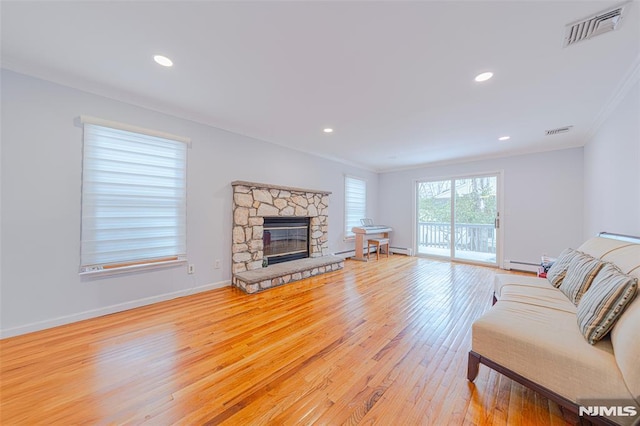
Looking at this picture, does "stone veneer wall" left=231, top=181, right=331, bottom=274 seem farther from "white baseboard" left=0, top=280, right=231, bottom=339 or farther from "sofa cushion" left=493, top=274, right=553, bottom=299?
"sofa cushion" left=493, top=274, right=553, bottom=299

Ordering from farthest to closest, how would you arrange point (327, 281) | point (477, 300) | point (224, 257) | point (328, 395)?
point (327, 281) < point (224, 257) < point (477, 300) < point (328, 395)

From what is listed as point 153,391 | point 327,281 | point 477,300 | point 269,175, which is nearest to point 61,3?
point 153,391

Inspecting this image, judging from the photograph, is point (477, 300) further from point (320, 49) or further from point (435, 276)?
point (320, 49)

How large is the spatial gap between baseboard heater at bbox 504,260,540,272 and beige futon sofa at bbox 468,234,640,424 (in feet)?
10.3

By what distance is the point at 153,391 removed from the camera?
145 centimetres

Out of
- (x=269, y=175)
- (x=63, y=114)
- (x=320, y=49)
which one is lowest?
(x=269, y=175)

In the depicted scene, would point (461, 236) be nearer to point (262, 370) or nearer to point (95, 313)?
point (262, 370)

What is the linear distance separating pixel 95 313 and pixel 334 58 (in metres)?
3.49

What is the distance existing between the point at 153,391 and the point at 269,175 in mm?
3167

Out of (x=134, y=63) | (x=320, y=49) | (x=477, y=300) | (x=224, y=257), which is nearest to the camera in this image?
→ (x=320, y=49)

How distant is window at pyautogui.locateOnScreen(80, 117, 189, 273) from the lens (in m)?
2.40

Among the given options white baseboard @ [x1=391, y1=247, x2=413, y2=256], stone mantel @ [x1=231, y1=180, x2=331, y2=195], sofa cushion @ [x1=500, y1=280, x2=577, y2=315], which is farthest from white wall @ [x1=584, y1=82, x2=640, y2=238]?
stone mantel @ [x1=231, y1=180, x2=331, y2=195]

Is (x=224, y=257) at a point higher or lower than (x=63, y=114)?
lower

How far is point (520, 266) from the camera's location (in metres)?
4.59
